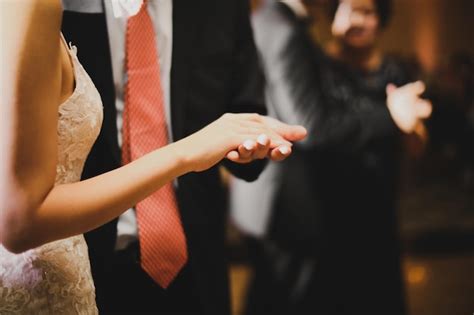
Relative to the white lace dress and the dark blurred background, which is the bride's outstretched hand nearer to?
the white lace dress

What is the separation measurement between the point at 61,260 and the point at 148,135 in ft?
0.87

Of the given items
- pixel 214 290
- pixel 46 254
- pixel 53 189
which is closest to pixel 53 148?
pixel 53 189

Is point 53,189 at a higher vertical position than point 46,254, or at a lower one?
higher

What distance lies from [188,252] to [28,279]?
0.40m

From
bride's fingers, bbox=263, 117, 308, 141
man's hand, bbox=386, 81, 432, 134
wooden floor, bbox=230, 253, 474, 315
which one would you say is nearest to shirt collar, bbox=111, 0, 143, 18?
bride's fingers, bbox=263, 117, 308, 141

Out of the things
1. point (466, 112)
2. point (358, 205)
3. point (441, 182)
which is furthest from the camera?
point (441, 182)

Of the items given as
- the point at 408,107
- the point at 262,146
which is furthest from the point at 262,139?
the point at 408,107

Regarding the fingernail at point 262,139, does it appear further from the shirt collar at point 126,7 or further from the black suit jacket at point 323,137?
the black suit jacket at point 323,137

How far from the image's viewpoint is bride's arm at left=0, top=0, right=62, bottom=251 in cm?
71

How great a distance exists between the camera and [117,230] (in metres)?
1.11

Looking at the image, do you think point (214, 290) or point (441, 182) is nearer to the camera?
point (214, 290)

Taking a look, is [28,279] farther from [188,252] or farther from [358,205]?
[358,205]

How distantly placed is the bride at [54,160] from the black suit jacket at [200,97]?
0.47 feet

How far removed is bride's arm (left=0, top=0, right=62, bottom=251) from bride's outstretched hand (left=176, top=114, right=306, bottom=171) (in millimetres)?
187
